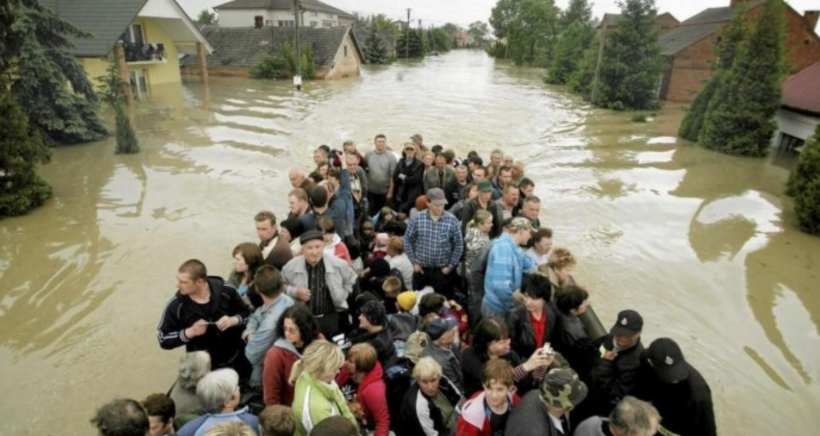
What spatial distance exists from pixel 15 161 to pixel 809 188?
1574 cm

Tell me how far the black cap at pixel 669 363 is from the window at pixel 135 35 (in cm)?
2845

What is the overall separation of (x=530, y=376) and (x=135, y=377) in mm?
4527

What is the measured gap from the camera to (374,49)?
5141cm

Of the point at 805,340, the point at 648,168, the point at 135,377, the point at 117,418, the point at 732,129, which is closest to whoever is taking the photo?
the point at 117,418

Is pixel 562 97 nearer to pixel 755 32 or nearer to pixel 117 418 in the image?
pixel 755 32

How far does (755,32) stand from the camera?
613 inches

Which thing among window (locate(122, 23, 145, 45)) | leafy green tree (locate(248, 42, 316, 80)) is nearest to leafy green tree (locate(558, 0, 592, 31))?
leafy green tree (locate(248, 42, 316, 80))

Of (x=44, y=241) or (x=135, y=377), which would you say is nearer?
(x=135, y=377)

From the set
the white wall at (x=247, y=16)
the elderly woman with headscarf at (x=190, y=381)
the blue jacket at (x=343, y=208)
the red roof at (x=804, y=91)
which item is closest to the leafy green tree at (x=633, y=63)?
the red roof at (x=804, y=91)

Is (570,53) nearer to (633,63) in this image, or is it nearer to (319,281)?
(633,63)

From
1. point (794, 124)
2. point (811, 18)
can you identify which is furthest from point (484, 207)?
point (811, 18)

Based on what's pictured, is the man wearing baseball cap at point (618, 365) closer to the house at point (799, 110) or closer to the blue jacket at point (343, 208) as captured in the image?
the blue jacket at point (343, 208)

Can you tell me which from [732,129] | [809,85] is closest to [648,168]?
[732,129]

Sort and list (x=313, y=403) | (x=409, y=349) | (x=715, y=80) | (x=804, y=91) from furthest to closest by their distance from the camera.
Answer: (x=715, y=80), (x=804, y=91), (x=409, y=349), (x=313, y=403)
